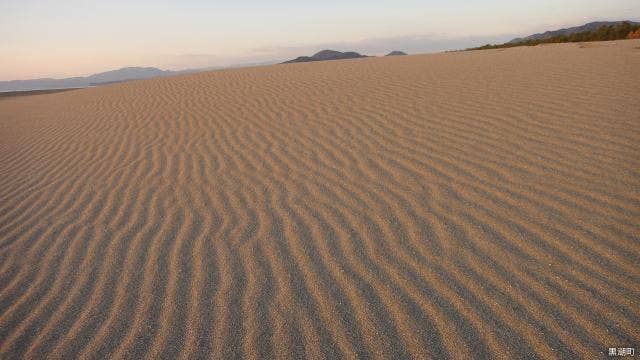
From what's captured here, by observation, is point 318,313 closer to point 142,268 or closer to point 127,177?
point 142,268

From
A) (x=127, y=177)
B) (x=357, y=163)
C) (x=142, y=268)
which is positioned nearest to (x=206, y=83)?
(x=127, y=177)

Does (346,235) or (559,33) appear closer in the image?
(346,235)

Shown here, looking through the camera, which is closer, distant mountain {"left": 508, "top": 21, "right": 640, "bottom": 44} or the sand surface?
the sand surface

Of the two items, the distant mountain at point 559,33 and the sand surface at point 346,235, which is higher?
the distant mountain at point 559,33

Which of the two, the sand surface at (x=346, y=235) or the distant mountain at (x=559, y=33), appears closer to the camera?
the sand surface at (x=346, y=235)

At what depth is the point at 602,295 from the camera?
234cm

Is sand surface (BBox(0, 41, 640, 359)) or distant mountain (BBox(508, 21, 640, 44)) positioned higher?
distant mountain (BBox(508, 21, 640, 44))

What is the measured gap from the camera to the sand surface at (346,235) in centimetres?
226

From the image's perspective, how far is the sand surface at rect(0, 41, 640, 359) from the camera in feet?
7.41

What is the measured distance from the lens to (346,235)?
3.17 m

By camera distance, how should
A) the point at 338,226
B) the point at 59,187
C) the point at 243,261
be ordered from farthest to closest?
1. the point at 59,187
2. the point at 338,226
3. the point at 243,261

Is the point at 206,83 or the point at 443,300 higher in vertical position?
the point at 206,83

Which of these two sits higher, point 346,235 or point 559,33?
point 559,33

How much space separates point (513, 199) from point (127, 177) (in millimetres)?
4317
